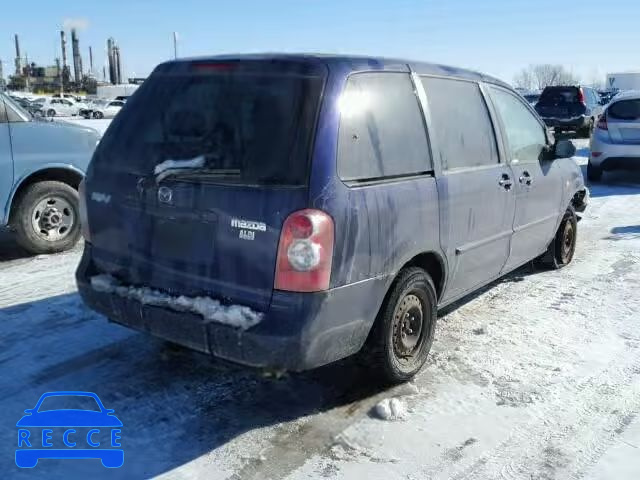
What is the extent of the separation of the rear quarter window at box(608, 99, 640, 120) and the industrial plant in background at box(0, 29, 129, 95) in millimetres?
83588

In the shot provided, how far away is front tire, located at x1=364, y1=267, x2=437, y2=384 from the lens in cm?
349

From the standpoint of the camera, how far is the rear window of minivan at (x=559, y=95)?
788 inches

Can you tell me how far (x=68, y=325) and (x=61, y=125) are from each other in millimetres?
2810

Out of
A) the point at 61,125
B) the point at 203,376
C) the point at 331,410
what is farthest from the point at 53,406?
the point at 61,125

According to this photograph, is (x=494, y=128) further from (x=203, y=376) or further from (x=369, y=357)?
(x=203, y=376)

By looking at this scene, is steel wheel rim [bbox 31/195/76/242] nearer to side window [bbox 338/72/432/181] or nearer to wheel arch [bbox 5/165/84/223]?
wheel arch [bbox 5/165/84/223]

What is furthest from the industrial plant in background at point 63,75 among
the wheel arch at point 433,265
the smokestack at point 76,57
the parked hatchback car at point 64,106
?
the wheel arch at point 433,265

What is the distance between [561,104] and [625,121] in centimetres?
943

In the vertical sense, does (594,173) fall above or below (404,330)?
above

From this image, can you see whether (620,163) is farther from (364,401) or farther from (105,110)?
(105,110)

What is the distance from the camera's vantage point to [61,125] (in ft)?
21.4

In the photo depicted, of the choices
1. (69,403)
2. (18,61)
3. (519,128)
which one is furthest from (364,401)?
(18,61)

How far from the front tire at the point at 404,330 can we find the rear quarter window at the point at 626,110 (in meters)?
9.16

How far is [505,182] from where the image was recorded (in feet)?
15.0
